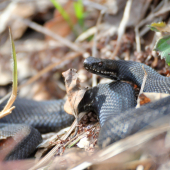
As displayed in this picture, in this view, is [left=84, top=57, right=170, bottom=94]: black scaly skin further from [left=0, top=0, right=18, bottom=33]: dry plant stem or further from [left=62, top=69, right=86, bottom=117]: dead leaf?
[left=0, top=0, right=18, bottom=33]: dry plant stem

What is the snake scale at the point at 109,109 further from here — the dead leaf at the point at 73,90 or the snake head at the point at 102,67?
the dead leaf at the point at 73,90

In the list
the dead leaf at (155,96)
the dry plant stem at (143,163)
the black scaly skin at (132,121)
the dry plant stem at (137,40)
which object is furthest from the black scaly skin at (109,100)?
the dry plant stem at (137,40)

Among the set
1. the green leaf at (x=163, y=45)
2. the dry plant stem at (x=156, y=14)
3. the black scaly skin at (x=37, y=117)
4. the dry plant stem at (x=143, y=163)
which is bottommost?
the black scaly skin at (x=37, y=117)

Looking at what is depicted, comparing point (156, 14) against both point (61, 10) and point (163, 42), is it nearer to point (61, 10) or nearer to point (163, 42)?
point (163, 42)

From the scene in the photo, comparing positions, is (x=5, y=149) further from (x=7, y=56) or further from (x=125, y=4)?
(x=7, y=56)

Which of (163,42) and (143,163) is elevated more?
(163,42)

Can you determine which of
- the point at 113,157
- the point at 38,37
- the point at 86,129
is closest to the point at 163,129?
the point at 113,157

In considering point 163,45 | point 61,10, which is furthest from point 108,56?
point 163,45
